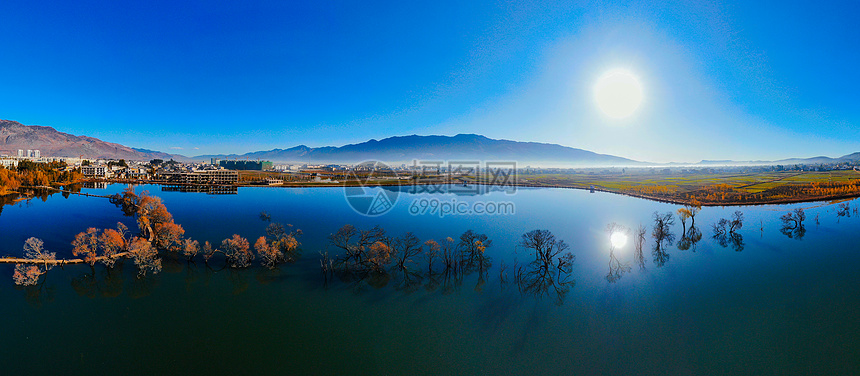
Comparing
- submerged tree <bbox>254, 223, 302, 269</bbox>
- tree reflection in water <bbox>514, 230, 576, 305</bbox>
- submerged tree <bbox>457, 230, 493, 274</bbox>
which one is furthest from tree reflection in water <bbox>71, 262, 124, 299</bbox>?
tree reflection in water <bbox>514, 230, 576, 305</bbox>

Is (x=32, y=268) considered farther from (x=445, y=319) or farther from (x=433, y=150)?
(x=433, y=150)

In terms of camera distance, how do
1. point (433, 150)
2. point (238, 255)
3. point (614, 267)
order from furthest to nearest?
point (433, 150) < point (614, 267) < point (238, 255)

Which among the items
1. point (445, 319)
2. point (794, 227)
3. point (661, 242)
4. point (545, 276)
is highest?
point (794, 227)

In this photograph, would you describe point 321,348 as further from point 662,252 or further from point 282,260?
point 662,252

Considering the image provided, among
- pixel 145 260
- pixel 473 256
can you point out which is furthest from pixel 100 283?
pixel 473 256

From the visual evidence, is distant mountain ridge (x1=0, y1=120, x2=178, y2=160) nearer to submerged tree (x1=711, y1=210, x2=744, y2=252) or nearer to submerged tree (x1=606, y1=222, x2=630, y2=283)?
submerged tree (x1=606, y1=222, x2=630, y2=283)

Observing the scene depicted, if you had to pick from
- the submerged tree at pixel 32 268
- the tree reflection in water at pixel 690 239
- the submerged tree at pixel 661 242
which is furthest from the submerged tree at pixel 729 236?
the submerged tree at pixel 32 268

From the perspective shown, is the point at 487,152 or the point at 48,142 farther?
the point at 487,152

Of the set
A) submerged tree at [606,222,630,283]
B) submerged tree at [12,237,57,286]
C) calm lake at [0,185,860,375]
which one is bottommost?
calm lake at [0,185,860,375]

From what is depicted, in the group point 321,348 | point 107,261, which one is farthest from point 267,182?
point 321,348
